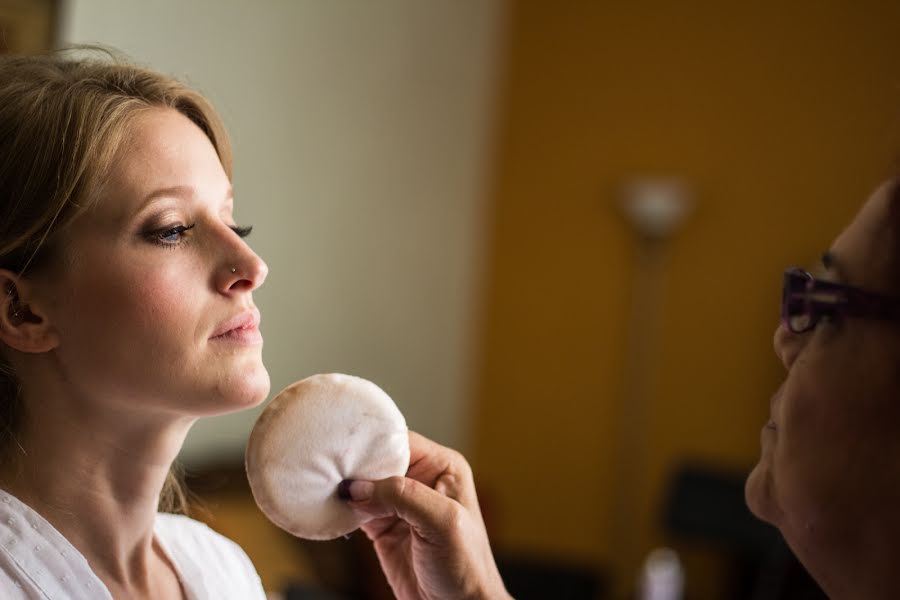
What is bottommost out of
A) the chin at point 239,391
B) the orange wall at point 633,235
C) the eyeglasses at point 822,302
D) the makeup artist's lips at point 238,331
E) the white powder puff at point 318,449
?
the orange wall at point 633,235

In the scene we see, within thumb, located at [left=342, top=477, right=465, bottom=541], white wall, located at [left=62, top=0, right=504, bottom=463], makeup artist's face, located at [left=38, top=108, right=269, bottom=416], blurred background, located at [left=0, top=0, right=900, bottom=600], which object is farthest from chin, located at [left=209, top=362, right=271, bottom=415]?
blurred background, located at [left=0, top=0, right=900, bottom=600]

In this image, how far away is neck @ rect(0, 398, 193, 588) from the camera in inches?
42.8

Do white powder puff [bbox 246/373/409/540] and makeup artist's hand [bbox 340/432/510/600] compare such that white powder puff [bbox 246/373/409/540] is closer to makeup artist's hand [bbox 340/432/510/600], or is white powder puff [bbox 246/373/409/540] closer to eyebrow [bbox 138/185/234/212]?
makeup artist's hand [bbox 340/432/510/600]

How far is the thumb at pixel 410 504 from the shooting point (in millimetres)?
1081

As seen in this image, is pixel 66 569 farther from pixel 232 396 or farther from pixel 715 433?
pixel 715 433

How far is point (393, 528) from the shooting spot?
49.7 inches

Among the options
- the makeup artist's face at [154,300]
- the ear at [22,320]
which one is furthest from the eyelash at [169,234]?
the ear at [22,320]

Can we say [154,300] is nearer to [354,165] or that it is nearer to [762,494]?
[762,494]

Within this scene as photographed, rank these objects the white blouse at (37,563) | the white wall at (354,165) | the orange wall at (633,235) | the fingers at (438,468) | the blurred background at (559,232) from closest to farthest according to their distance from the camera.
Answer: the white blouse at (37,563) → the fingers at (438,468) → the white wall at (354,165) → the blurred background at (559,232) → the orange wall at (633,235)

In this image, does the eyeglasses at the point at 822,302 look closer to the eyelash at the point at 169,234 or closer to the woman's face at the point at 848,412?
the woman's face at the point at 848,412

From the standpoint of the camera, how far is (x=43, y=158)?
1.06 m

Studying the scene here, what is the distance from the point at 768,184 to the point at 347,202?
70.0 inches

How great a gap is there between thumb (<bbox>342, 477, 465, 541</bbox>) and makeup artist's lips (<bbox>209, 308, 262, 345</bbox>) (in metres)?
0.19

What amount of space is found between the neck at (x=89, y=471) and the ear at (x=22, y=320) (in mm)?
67
